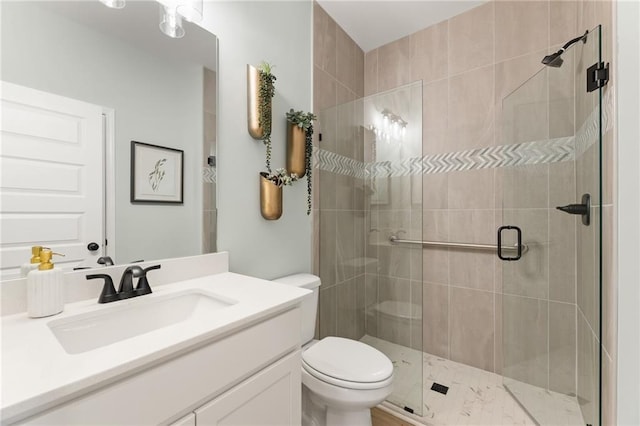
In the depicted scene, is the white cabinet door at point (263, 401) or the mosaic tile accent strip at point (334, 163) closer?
the white cabinet door at point (263, 401)

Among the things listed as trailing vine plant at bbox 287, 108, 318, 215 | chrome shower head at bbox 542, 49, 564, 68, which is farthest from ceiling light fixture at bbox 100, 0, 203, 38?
chrome shower head at bbox 542, 49, 564, 68

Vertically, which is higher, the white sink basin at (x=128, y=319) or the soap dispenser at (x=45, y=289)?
the soap dispenser at (x=45, y=289)

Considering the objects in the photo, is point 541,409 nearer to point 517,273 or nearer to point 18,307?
point 517,273

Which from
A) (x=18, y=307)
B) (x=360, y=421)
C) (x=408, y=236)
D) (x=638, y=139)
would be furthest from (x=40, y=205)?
(x=638, y=139)

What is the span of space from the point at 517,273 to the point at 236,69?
1.95 meters

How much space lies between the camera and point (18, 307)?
0.80 meters

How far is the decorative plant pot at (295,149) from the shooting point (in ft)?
5.53

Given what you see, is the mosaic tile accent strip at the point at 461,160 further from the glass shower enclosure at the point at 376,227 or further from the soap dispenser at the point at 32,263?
the soap dispenser at the point at 32,263

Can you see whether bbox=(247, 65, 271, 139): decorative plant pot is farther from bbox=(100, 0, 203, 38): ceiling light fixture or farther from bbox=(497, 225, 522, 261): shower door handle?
bbox=(497, 225, 522, 261): shower door handle

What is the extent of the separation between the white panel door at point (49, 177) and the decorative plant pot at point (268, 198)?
2.37ft

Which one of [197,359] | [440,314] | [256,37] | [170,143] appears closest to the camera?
[197,359]

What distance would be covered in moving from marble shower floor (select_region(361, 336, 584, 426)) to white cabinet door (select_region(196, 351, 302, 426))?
0.95 metres

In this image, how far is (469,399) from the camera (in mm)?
1704

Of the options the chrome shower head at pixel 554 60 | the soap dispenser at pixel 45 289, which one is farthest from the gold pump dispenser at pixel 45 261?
the chrome shower head at pixel 554 60
